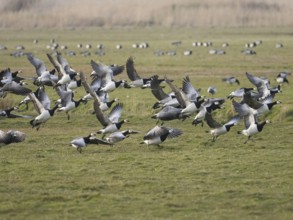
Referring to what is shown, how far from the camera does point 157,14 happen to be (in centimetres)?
13462

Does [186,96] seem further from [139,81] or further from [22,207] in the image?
[22,207]

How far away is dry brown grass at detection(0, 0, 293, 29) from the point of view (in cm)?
12606

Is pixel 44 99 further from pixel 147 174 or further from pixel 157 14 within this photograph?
pixel 157 14

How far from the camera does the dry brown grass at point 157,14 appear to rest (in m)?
126

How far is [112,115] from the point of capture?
21984mm

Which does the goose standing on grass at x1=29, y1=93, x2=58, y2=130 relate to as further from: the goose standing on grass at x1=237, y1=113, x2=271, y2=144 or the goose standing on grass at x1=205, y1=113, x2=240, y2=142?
the goose standing on grass at x1=237, y1=113, x2=271, y2=144

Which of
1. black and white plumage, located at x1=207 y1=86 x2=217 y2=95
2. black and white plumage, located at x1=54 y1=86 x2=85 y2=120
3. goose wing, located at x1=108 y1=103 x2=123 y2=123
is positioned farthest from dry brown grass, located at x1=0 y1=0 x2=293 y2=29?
goose wing, located at x1=108 y1=103 x2=123 y2=123

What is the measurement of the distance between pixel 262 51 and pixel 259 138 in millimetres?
43429

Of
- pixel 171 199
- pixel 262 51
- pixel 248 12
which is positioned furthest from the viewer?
pixel 248 12

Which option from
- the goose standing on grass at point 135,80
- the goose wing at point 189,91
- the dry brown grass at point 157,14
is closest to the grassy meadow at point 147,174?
the goose wing at point 189,91

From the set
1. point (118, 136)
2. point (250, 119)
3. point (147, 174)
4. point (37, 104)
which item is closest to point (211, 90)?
point (250, 119)

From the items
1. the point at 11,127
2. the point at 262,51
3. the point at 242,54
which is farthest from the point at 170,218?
the point at 262,51

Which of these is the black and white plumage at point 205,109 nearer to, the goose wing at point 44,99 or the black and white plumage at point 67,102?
the black and white plumage at point 67,102

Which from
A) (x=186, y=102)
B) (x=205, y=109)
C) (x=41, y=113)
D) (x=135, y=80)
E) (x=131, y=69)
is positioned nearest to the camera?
(x=41, y=113)
